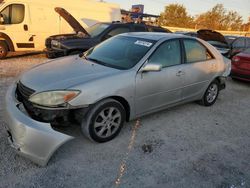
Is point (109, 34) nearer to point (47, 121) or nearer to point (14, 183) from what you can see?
point (47, 121)

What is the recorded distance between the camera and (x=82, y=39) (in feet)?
26.7

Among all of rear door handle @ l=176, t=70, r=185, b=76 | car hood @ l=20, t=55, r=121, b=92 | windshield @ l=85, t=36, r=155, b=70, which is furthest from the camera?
rear door handle @ l=176, t=70, r=185, b=76

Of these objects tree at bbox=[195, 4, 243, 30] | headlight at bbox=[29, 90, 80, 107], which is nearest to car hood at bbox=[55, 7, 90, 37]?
headlight at bbox=[29, 90, 80, 107]

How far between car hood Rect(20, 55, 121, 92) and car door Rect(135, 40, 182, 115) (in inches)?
Result: 21.2

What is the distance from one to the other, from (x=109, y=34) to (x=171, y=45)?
14.3 ft

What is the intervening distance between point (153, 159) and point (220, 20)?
51260 mm

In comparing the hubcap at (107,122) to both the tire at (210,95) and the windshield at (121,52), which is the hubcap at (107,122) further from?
the tire at (210,95)

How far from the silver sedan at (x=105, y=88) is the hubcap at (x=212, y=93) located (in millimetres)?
233

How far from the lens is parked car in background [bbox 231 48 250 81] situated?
7895 mm

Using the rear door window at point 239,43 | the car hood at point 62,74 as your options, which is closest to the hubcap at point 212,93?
the car hood at point 62,74

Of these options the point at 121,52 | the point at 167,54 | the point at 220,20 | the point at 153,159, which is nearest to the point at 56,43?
the point at 121,52

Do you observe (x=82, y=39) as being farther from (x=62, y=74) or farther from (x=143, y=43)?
(x=62, y=74)

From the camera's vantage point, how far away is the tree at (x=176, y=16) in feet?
171

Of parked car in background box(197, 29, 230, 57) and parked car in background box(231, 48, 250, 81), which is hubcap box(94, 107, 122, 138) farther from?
parked car in background box(197, 29, 230, 57)
